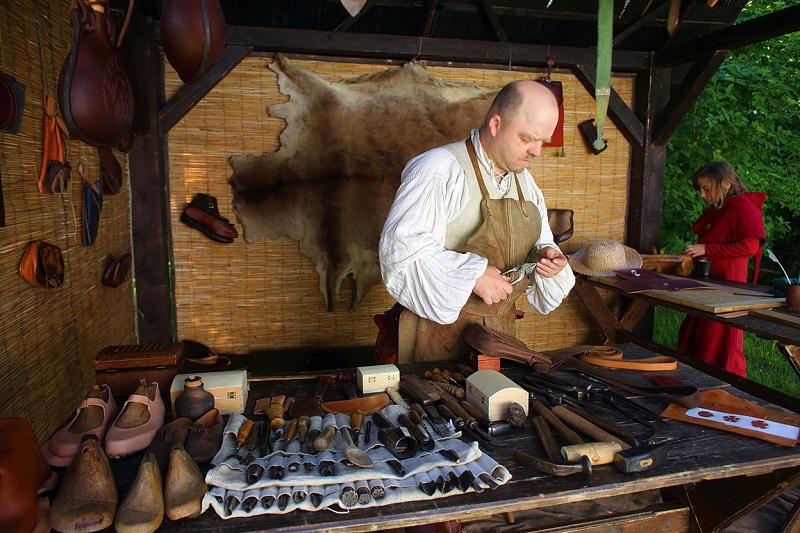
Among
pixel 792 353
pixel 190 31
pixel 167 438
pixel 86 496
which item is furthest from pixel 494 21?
pixel 86 496

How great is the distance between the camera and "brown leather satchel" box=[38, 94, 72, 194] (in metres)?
2.40

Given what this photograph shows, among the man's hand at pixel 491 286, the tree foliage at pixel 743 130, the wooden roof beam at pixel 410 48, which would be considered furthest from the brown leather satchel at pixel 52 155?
the tree foliage at pixel 743 130

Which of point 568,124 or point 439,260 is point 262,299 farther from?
point 568,124

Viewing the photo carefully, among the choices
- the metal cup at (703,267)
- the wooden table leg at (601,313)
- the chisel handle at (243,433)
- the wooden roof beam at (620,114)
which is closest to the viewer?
the chisel handle at (243,433)

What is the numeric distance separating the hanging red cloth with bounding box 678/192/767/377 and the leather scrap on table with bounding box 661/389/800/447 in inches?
104

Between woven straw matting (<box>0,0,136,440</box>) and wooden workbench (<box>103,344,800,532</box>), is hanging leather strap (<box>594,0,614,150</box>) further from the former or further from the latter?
woven straw matting (<box>0,0,136,440</box>)

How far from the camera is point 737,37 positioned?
3875 mm

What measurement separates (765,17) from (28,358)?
497 centimetres

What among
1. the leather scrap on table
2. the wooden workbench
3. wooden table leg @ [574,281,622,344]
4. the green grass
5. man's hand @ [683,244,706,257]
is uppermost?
man's hand @ [683,244,706,257]

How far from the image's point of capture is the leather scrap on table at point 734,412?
1.61 meters

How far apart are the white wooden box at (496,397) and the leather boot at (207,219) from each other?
3.10 m

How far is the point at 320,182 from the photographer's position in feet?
14.6

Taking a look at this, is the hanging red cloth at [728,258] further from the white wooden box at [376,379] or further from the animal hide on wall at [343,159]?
the white wooden box at [376,379]

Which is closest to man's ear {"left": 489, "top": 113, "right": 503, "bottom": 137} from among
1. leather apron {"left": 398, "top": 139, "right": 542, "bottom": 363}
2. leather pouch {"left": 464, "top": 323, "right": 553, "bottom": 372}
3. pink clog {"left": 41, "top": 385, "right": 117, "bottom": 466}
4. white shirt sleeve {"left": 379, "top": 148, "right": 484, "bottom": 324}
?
leather apron {"left": 398, "top": 139, "right": 542, "bottom": 363}
